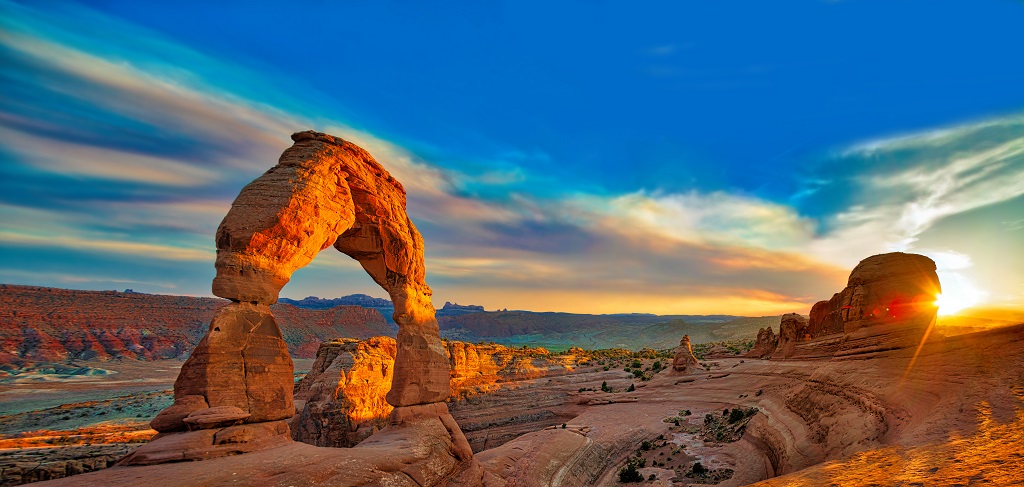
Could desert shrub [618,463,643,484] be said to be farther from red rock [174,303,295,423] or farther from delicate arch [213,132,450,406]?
red rock [174,303,295,423]

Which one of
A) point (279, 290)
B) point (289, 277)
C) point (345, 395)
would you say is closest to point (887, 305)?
point (289, 277)

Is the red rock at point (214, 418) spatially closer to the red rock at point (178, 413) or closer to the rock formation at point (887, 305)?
the red rock at point (178, 413)

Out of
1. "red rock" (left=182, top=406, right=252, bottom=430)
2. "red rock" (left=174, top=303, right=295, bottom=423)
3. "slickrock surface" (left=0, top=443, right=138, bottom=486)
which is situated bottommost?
"slickrock surface" (left=0, top=443, right=138, bottom=486)

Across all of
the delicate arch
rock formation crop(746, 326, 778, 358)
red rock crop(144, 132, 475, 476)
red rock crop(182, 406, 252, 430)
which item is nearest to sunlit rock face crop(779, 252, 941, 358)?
rock formation crop(746, 326, 778, 358)

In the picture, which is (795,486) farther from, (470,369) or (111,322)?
(111,322)

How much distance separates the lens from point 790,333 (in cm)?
3950

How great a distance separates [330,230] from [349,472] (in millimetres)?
7444

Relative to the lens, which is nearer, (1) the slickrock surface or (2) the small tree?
(1) the slickrock surface

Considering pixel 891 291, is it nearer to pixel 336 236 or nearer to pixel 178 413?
pixel 336 236

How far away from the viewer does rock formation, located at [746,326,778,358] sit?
4378 cm

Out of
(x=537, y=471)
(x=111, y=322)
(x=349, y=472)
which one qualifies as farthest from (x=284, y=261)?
(x=111, y=322)

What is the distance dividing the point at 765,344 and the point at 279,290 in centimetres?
4883

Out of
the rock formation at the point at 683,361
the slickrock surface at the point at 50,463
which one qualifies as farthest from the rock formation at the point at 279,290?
the rock formation at the point at 683,361

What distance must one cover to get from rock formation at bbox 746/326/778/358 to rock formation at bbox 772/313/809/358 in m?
2.84
